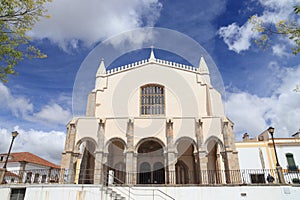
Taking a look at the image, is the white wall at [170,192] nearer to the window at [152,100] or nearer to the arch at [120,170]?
the arch at [120,170]

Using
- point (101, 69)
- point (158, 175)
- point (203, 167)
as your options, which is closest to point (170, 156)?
point (203, 167)

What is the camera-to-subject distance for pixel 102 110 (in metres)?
21.9

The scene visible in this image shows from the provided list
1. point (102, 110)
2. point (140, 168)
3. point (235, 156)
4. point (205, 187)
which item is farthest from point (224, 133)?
point (102, 110)

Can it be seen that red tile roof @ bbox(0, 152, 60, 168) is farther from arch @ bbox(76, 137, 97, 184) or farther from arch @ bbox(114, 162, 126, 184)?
arch @ bbox(114, 162, 126, 184)

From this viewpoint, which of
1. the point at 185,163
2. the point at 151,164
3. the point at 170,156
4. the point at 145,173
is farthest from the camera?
the point at 185,163

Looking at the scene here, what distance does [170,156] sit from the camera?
17.4 m

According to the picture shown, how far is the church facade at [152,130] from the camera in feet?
58.2

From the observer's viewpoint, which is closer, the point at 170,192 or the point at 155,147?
the point at 170,192

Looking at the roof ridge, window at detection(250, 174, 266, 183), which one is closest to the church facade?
the roof ridge

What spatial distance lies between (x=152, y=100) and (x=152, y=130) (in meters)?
4.60

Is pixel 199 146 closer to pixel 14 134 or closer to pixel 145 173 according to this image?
pixel 145 173

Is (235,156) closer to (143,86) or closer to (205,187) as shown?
(205,187)

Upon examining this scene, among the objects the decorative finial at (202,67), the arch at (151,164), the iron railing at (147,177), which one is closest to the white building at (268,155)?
the iron railing at (147,177)

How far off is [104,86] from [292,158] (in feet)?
73.6
